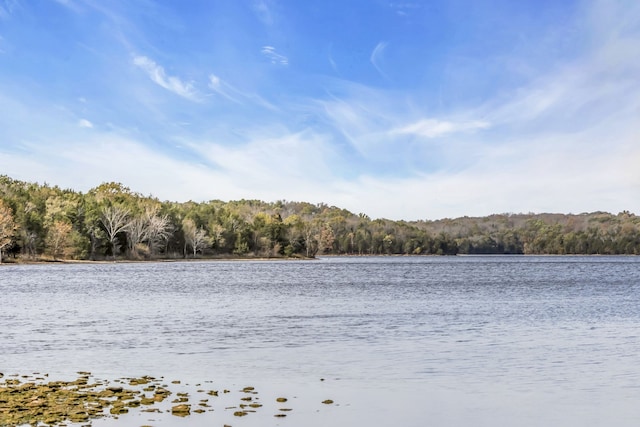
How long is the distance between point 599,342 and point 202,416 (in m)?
18.2

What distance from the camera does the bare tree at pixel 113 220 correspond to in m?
134

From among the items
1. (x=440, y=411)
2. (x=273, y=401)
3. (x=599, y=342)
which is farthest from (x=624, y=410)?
(x=599, y=342)

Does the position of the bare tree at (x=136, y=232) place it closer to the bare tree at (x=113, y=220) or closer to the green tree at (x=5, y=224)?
the bare tree at (x=113, y=220)

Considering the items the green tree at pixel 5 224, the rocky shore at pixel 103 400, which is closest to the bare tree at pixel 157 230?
the green tree at pixel 5 224

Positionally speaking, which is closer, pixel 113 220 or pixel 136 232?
pixel 113 220

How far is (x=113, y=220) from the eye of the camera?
13475 cm

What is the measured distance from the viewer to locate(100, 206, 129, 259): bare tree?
440 ft

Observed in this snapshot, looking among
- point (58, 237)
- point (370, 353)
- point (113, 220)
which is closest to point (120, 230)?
point (113, 220)

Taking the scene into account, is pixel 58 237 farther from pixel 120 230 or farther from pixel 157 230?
pixel 157 230

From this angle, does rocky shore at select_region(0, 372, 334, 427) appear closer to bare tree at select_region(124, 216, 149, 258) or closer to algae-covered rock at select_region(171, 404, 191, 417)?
algae-covered rock at select_region(171, 404, 191, 417)

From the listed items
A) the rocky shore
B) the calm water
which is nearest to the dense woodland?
the calm water

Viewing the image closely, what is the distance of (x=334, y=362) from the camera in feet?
71.8

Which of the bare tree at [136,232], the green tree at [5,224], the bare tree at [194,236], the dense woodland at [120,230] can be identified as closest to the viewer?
the green tree at [5,224]

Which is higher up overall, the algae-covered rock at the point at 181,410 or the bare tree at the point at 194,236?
the bare tree at the point at 194,236
